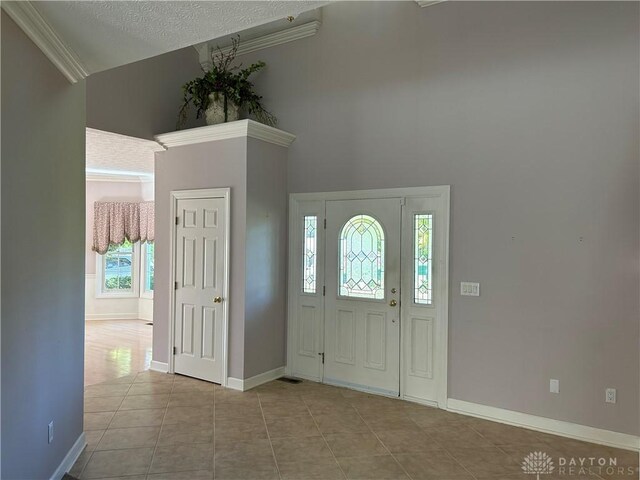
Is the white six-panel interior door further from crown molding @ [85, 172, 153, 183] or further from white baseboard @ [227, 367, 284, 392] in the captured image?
crown molding @ [85, 172, 153, 183]

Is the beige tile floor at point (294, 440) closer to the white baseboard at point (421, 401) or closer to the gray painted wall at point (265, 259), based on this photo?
the white baseboard at point (421, 401)

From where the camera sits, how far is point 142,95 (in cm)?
484

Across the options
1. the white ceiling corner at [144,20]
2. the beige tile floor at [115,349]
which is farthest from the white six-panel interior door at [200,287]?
the white ceiling corner at [144,20]

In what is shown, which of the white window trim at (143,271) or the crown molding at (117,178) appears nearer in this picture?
the crown molding at (117,178)

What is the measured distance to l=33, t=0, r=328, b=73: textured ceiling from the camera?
2049mm

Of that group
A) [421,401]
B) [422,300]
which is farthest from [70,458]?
[422,300]

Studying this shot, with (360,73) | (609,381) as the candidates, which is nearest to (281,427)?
(609,381)

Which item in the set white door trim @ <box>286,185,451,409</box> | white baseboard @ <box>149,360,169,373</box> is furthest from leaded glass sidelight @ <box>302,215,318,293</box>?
white baseboard @ <box>149,360,169,373</box>

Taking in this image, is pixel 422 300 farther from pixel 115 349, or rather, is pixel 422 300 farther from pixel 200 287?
pixel 115 349

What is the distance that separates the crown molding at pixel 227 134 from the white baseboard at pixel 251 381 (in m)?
2.52

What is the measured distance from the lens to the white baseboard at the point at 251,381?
440cm

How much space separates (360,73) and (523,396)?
3433 millimetres

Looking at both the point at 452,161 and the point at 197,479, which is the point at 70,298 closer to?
the point at 197,479

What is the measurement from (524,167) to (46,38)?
3.49 meters
